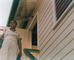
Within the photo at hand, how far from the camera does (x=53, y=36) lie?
344 cm

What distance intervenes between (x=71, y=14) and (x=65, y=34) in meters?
0.38

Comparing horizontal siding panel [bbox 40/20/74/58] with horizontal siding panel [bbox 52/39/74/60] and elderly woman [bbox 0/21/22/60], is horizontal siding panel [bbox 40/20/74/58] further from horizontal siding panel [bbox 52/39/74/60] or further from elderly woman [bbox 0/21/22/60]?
elderly woman [bbox 0/21/22/60]

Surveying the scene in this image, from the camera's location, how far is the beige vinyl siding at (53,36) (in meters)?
2.71

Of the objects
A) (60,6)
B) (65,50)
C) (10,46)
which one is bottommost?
(10,46)

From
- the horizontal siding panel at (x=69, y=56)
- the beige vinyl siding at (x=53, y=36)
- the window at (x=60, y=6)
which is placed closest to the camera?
the horizontal siding panel at (x=69, y=56)

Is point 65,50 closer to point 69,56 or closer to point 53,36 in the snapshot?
point 69,56

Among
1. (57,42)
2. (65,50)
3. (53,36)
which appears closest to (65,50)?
(65,50)

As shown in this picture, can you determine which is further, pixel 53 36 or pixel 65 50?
pixel 53 36

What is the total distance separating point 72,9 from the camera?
2.72 meters

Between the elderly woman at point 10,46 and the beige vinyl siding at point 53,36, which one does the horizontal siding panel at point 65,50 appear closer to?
the beige vinyl siding at point 53,36

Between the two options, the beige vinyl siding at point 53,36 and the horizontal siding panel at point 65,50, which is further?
the beige vinyl siding at point 53,36

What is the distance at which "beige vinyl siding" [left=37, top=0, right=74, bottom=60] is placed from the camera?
2.71 meters

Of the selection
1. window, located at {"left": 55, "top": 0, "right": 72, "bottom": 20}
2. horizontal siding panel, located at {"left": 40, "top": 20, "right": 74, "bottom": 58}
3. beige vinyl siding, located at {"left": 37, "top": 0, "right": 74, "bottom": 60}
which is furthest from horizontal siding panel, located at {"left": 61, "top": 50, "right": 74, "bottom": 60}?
window, located at {"left": 55, "top": 0, "right": 72, "bottom": 20}

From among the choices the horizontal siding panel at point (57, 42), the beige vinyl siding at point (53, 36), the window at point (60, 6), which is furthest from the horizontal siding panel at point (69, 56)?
the window at point (60, 6)
